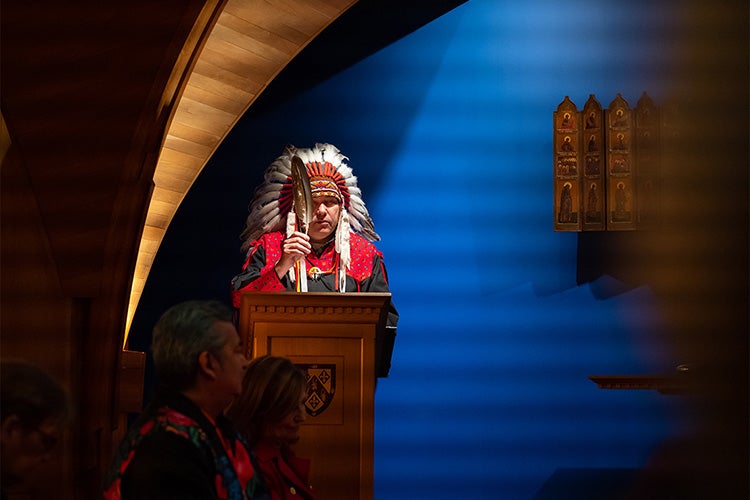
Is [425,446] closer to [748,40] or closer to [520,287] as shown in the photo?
[520,287]

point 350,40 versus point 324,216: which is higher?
point 350,40

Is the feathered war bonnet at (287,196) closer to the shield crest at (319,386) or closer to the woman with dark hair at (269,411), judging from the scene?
the shield crest at (319,386)

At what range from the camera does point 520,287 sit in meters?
5.88

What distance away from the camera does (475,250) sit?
5.91 metres

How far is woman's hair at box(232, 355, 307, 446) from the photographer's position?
2.14 metres

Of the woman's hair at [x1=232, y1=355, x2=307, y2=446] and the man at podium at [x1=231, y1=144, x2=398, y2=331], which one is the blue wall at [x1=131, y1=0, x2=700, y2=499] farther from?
the woman's hair at [x1=232, y1=355, x2=307, y2=446]

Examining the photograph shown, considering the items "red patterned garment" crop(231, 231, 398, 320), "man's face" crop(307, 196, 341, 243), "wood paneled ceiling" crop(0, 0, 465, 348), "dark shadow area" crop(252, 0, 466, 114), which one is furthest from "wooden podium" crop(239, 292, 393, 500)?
"dark shadow area" crop(252, 0, 466, 114)

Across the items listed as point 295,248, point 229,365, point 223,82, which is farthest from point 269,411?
point 223,82

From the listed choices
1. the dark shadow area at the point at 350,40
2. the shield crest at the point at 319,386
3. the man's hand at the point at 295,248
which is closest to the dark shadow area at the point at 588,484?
the man's hand at the point at 295,248

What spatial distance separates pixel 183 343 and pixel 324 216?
3.23m

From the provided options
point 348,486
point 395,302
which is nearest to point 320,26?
point 395,302

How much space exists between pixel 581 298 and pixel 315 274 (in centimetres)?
185

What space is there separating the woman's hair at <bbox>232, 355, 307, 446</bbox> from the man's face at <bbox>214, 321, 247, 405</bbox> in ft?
1.71

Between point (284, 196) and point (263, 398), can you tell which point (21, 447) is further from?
point (284, 196)
